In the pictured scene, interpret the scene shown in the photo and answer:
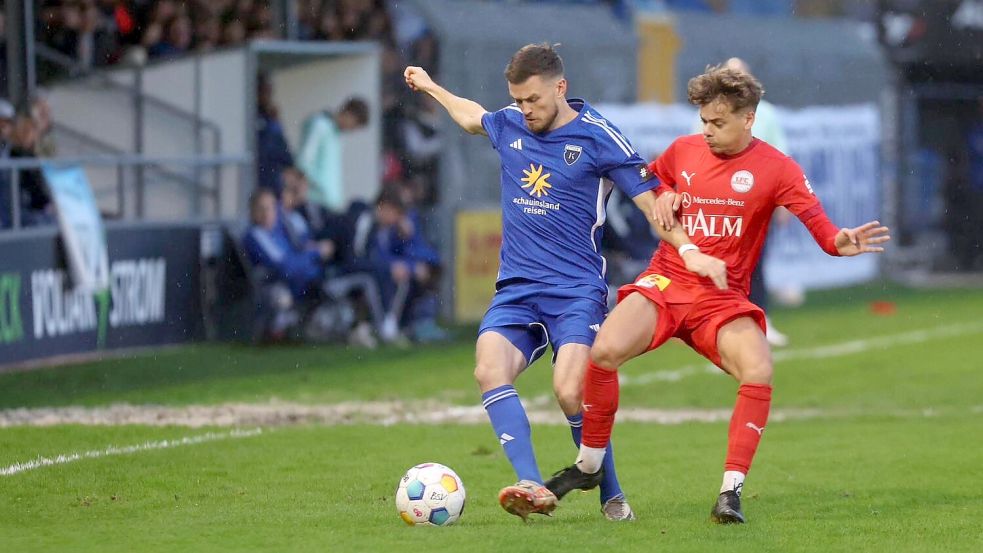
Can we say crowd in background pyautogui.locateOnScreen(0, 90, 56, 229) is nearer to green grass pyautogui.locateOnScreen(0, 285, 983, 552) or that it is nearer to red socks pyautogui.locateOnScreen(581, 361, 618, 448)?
green grass pyautogui.locateOnScreen(0, 285, 983, 552)

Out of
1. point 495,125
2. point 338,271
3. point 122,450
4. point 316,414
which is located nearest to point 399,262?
point 338,271

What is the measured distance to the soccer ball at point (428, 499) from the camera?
21.0 ft

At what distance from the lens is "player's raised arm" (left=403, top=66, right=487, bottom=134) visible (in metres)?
7.30

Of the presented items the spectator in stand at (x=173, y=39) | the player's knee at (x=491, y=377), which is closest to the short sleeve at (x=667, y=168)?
the player's knee at (x=491, y=377)

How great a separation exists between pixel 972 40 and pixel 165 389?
18.4 meters

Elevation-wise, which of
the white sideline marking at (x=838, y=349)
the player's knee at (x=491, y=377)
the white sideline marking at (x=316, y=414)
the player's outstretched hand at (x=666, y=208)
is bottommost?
the white sideline marking at (x=838, y=349)

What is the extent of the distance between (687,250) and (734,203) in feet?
1.14

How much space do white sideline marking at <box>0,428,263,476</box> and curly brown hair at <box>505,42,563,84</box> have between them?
3167 millimetres

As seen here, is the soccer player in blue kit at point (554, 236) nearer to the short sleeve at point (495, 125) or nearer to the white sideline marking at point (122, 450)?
the short sleeve at point (495, 125)

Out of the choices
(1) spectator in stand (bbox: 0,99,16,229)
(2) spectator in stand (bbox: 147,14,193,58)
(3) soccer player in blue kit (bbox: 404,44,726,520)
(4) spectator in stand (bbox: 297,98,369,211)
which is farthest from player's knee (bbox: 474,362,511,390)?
(2) spectator in stand (bbox: 147,14,193,58)

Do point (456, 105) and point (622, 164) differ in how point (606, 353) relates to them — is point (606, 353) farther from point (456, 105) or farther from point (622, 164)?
point (456, 105)

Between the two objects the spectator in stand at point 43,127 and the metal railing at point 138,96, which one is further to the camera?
the metal railing at point 138,96

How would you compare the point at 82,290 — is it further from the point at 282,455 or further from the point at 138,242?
the point at 282,455

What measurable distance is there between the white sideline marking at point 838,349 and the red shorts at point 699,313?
19.0 feet
